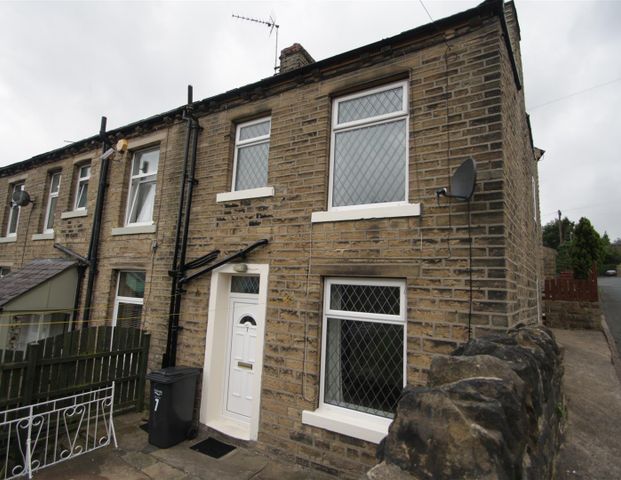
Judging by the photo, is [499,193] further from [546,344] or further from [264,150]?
[264,150]

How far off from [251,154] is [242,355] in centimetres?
354

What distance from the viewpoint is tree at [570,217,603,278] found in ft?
60.1

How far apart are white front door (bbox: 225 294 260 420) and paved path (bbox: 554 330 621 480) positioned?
13.5 feet

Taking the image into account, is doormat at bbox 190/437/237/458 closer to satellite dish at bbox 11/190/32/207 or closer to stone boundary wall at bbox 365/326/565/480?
stone boundary wall at bbox 365/326/565/480

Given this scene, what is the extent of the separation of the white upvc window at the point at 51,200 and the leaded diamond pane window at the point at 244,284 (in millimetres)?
7548

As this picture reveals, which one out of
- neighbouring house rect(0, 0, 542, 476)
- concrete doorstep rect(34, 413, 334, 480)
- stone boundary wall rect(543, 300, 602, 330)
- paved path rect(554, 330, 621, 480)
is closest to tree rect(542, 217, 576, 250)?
stone boundary wall rect(543, 300, 602, 330)

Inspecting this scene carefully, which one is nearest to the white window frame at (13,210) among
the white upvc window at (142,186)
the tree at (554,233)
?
the white upvc window at (142,186)

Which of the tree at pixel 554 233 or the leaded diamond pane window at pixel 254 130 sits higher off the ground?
the tree at pixel 554 233

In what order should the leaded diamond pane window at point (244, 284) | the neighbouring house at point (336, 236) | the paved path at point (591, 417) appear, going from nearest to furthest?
the paved path at point (591, 417) < the neighbouring house at point (336, 236) < the leaded diamond pane window at point (244, 284)

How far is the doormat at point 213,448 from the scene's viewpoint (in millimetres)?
4910

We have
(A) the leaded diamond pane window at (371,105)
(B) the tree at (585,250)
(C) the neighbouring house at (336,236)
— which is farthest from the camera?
(B) the tree at (585,250)

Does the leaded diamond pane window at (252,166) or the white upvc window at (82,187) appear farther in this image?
the white upvc window at (82,187)

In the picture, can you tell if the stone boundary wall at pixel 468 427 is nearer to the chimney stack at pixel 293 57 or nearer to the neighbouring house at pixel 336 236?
the neighbouring house at pixel 336 236

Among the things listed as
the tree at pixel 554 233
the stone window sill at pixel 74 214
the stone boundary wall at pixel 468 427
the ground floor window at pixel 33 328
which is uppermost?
the tree at pixel 554 233
